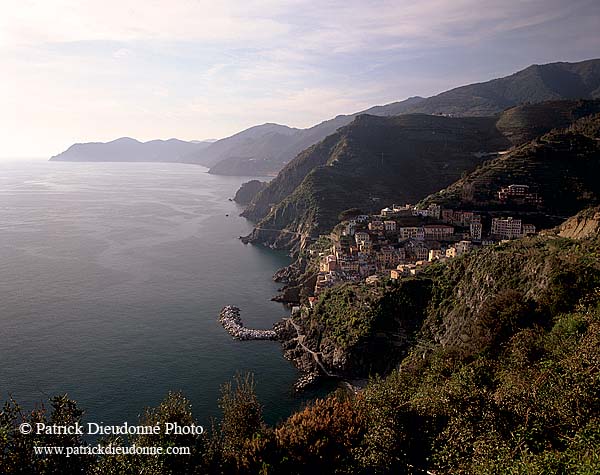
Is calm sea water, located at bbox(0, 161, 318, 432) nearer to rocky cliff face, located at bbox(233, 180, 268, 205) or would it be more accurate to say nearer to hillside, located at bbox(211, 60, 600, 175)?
rocky cliff face, located at bbox(233, 180, 268, 205)

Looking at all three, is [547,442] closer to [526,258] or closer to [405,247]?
[526,258]

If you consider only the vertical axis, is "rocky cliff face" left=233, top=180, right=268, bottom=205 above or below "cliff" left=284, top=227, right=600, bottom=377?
above

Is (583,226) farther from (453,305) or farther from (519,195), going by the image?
(519,195)

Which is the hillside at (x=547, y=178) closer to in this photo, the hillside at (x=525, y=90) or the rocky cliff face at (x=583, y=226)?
the rocky cliff face at (x=583, y=226)

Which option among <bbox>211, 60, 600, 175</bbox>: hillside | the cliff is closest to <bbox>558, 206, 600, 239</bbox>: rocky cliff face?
the cliff

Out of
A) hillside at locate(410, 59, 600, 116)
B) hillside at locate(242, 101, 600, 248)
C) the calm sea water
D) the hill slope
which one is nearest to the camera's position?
the calm sea water

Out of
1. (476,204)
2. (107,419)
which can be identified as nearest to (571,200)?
(476,204)

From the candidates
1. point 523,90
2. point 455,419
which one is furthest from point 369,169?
point 523,90
